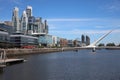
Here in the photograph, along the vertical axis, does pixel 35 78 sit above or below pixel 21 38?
below

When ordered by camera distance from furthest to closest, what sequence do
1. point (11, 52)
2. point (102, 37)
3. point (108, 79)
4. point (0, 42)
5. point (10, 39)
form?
point (102, 37)
point (10, 39)
point (0, 42)
point (11, 52)
point (108, 79)

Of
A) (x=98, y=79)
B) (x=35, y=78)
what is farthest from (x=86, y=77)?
(x=35, y=78)

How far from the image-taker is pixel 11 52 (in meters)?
111

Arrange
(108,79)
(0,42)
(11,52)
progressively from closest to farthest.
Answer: (108,79) → (11,52) → (0,42)

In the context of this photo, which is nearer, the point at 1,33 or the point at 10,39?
the point at 1,33

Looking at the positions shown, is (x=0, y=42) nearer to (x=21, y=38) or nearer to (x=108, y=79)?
(x=21, y=38)

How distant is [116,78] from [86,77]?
4242 mm

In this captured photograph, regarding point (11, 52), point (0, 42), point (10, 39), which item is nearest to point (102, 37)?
point (10, 39)

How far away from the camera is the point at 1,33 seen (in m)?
143

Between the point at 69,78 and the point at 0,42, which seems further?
the point at 0,42

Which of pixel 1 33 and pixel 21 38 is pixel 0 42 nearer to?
pixel 1 33

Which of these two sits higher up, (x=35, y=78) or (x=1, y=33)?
(x=1, y=33)

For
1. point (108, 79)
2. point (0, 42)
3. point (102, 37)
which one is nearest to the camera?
point (108, 79)

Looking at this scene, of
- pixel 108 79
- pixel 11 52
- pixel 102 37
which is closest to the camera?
pixel 108 79
